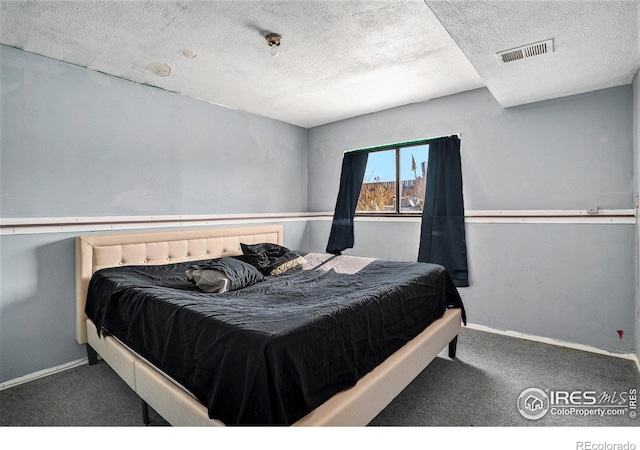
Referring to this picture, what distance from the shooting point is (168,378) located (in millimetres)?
1632

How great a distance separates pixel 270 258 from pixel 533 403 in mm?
2274

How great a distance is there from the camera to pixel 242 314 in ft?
5.37

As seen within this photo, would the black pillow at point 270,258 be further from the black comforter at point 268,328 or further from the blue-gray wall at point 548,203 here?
the blue-gray wall at point 548,203

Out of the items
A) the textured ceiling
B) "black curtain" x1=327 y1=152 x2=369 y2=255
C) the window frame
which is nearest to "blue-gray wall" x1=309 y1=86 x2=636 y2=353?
the window frame

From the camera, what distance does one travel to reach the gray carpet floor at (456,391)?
6.14 feet

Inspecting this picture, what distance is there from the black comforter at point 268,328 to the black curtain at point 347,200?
1687mm

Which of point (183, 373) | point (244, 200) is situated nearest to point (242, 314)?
point (183, 373)

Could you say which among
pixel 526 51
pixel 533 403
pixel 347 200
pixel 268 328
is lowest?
pixel 533 403

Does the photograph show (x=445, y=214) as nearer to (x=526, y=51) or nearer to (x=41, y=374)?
(x=526, y=51)

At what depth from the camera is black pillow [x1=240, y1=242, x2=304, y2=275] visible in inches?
117

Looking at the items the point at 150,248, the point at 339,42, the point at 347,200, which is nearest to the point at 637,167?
the point at 339,42

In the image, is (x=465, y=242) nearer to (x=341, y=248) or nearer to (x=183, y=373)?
(x=341, y=248)

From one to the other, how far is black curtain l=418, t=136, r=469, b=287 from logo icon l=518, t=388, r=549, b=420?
52.8 inches

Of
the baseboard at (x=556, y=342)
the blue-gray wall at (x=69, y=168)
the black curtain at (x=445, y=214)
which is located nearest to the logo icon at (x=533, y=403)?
the baseboard at (x=556, y=342)
